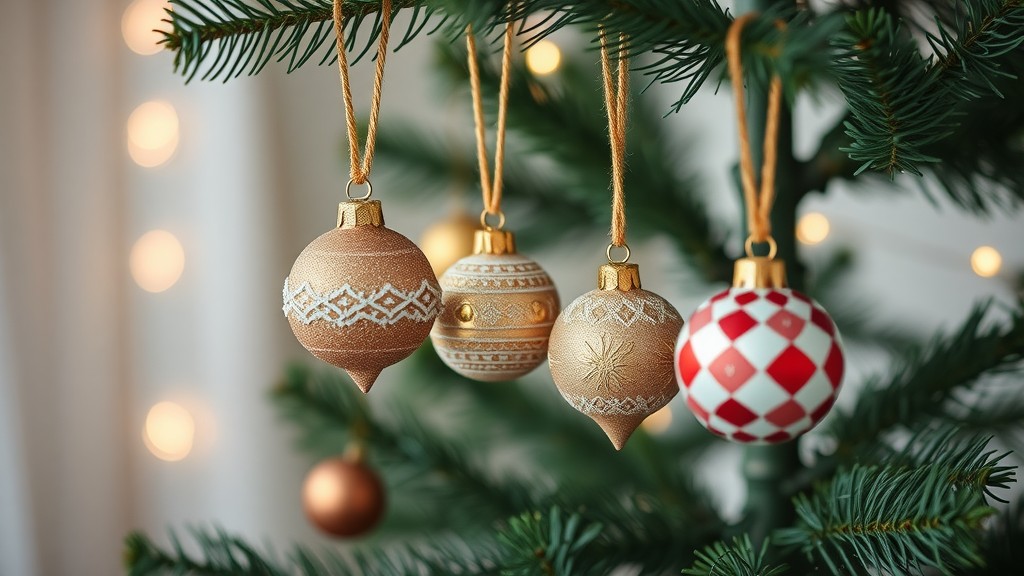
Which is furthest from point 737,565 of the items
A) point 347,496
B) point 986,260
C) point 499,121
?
point 347,496

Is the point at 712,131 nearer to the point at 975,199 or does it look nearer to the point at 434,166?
the point at 434,166

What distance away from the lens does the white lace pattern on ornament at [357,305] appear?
41 cm

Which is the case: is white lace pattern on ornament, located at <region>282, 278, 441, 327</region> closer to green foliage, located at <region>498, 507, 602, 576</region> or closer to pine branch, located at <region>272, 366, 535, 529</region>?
green foliage, located at <region>498, 507, 602, 576</region>

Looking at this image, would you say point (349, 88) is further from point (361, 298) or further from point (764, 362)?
point (764, 362)

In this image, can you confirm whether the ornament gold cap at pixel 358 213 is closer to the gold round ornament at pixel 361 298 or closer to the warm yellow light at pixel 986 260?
the gold round ornament at pixel 361 298

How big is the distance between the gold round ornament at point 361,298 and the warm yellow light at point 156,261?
2.47ft

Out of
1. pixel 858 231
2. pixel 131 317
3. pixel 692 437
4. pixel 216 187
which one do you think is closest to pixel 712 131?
pixel 858 231

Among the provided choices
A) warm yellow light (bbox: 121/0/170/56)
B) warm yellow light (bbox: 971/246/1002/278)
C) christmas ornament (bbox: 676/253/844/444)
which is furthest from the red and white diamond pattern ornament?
warm yellow light (bbox: 121/0/170/56)

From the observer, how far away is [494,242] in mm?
500

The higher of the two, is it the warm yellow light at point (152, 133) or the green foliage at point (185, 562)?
the warm yellow light at point (152, 133)

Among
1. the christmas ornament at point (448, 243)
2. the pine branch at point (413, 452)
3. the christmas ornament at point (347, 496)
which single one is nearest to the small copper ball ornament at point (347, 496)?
the christmas ornament at point (347, 496)

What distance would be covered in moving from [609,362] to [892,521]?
5.5 inches

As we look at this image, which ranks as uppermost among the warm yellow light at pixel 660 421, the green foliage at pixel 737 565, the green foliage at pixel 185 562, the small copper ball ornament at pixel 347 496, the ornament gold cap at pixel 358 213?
the ornament gold cap at pixel 358 213

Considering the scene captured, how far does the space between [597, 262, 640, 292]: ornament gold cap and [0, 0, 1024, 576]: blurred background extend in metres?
0.45
